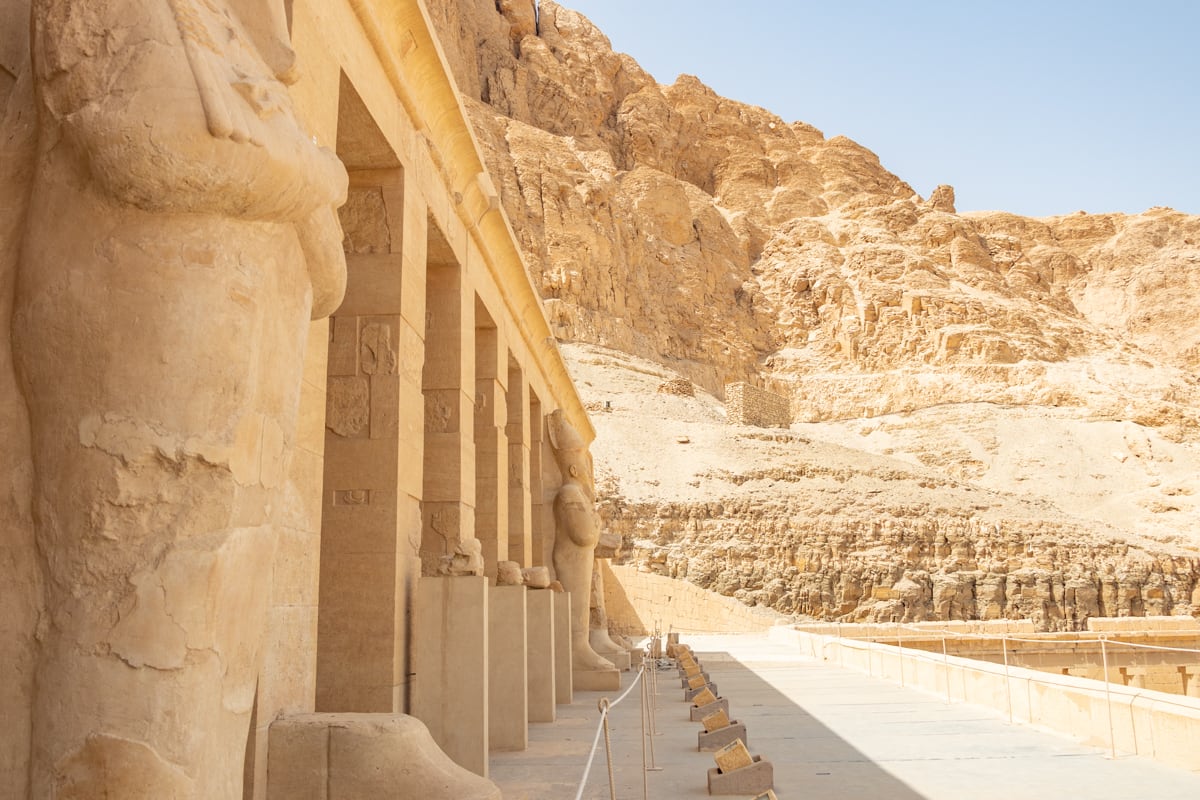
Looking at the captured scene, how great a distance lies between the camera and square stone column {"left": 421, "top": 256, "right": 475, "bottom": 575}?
21.1 feet

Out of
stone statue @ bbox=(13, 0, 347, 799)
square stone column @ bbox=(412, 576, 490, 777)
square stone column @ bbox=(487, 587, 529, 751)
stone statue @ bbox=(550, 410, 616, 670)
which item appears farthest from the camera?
stone statue @ bbox=(550, 410, 616, 670)

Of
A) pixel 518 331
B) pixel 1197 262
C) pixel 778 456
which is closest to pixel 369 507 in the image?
pixel 518 331

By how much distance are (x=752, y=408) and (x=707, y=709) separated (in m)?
48.1

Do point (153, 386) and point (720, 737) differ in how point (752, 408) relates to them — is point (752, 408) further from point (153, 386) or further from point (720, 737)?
point (153, 386)

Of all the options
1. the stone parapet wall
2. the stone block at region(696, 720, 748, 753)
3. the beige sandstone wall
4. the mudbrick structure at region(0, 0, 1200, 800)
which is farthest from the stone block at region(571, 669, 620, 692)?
the stone parapet wall

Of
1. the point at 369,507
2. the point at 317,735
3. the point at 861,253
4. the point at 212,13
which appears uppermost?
the point at 861,253

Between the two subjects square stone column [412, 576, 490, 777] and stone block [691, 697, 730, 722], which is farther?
stone block [691, 697, 730, 722]

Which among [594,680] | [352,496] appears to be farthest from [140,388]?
[594,680]

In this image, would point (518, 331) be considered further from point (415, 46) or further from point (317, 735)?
point (317, 735)

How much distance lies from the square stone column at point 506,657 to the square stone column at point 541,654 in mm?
1036

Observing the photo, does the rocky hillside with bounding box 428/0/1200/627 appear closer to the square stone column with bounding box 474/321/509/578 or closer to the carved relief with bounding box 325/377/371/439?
the square stone column with bounding box 474/321/509/578

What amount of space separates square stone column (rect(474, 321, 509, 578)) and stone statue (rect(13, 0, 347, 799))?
5.74 m

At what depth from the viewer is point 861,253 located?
290 ft

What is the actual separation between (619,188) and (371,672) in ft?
277
